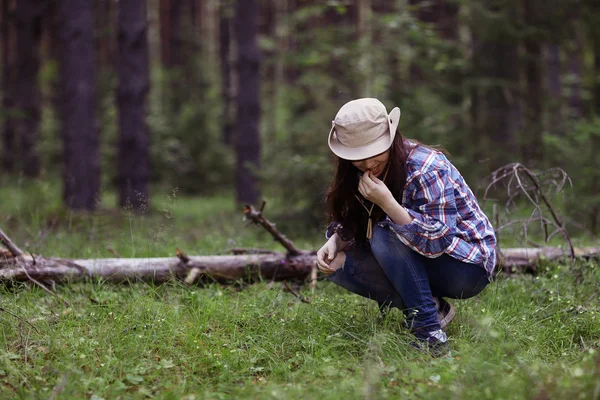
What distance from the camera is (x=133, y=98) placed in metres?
10.9

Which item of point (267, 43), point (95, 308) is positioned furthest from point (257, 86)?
point (95, 308)

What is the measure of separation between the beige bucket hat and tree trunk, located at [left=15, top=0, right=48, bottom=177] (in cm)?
1350

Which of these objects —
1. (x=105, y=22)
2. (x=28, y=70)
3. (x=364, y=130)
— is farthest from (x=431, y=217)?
(x=105, y=22)

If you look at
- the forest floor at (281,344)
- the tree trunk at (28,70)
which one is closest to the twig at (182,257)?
the forest floor at (281,344)

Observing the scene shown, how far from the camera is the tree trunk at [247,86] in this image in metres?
11.9

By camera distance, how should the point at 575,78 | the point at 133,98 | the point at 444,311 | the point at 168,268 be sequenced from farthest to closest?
the point at 575,78 < the point at 133,98 < the point at 168,268 < the point at 444,311

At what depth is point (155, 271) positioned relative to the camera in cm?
476

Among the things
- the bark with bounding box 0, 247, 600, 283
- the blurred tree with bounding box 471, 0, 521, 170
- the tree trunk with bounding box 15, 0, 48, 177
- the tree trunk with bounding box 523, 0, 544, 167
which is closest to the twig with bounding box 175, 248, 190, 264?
the bark with bounding box 0, 247, 600, 283

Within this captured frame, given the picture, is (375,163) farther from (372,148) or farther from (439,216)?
(439,216)

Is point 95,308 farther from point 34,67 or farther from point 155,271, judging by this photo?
point 34,67

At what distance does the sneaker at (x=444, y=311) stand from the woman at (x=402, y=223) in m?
0.01

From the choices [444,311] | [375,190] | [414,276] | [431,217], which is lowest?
[444,311]

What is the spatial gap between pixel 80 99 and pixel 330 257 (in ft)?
25.5

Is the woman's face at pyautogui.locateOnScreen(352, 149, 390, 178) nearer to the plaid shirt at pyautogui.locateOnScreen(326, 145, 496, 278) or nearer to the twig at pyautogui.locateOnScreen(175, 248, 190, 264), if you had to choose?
the plaid shirt at pyautogui.locateOnScreen(326, 145, 496, 278)
